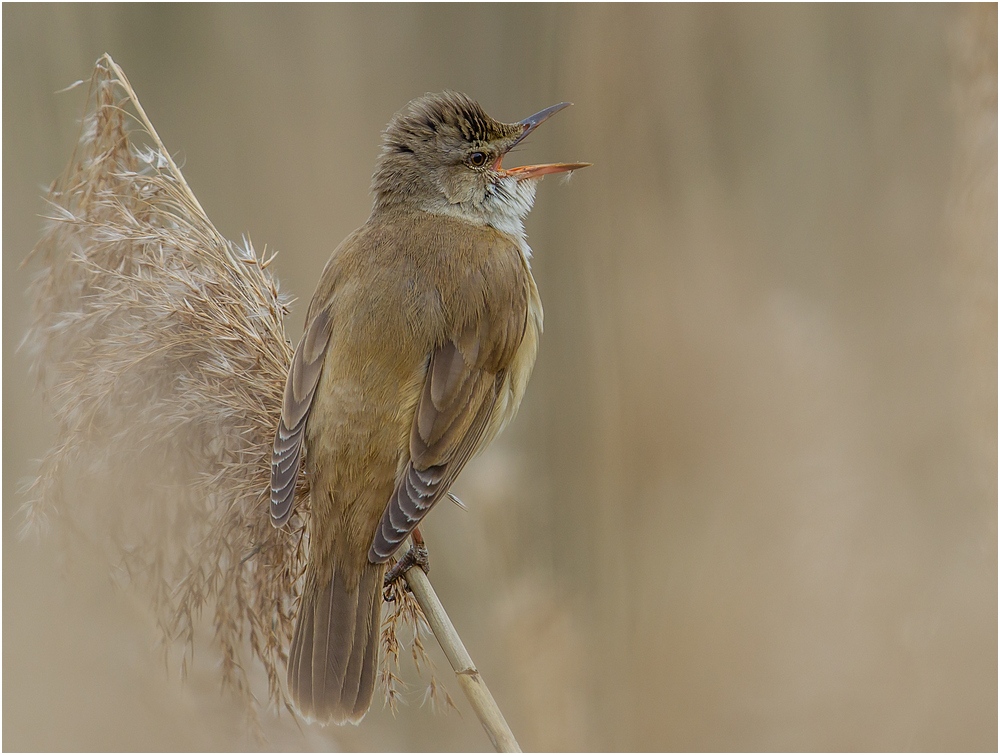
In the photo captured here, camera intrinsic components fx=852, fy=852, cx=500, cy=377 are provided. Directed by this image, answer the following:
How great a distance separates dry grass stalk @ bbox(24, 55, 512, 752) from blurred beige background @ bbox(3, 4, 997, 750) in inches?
7.6

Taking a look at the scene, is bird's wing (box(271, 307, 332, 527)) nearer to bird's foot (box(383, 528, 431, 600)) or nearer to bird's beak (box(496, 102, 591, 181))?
bird's foot (box(383, 528, 431, 600))

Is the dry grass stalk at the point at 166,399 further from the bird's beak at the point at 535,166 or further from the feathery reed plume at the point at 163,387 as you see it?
the bird's beak at the point at 535,166

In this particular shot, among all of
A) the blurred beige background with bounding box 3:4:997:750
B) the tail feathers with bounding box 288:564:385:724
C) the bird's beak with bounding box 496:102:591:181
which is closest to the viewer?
the tail feathers with bounding box 288:564:385:724

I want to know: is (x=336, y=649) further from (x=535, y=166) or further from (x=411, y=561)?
(x=535, y=166)

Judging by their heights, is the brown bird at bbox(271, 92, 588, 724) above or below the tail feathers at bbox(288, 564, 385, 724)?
above

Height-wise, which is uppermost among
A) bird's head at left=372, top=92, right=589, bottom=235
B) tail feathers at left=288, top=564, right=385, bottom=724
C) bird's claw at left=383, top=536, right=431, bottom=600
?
bird's head at left=372, top=92, right=589, bottom=235

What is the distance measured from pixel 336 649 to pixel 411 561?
0.97ft

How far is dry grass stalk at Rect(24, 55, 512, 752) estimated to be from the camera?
2119mm

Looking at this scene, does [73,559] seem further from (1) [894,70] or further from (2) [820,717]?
(1) [894,70]

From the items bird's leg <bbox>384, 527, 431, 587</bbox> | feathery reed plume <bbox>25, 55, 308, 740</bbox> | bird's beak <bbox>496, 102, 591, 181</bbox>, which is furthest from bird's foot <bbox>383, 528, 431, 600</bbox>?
bird's beak <bbox>496, 102, 591, 181</bbox>

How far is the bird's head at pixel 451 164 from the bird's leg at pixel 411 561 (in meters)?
1.10

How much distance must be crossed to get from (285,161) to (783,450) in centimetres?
231

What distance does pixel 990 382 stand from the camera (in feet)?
7.39

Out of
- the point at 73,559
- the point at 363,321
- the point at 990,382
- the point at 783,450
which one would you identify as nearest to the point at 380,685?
the point at 73,559
